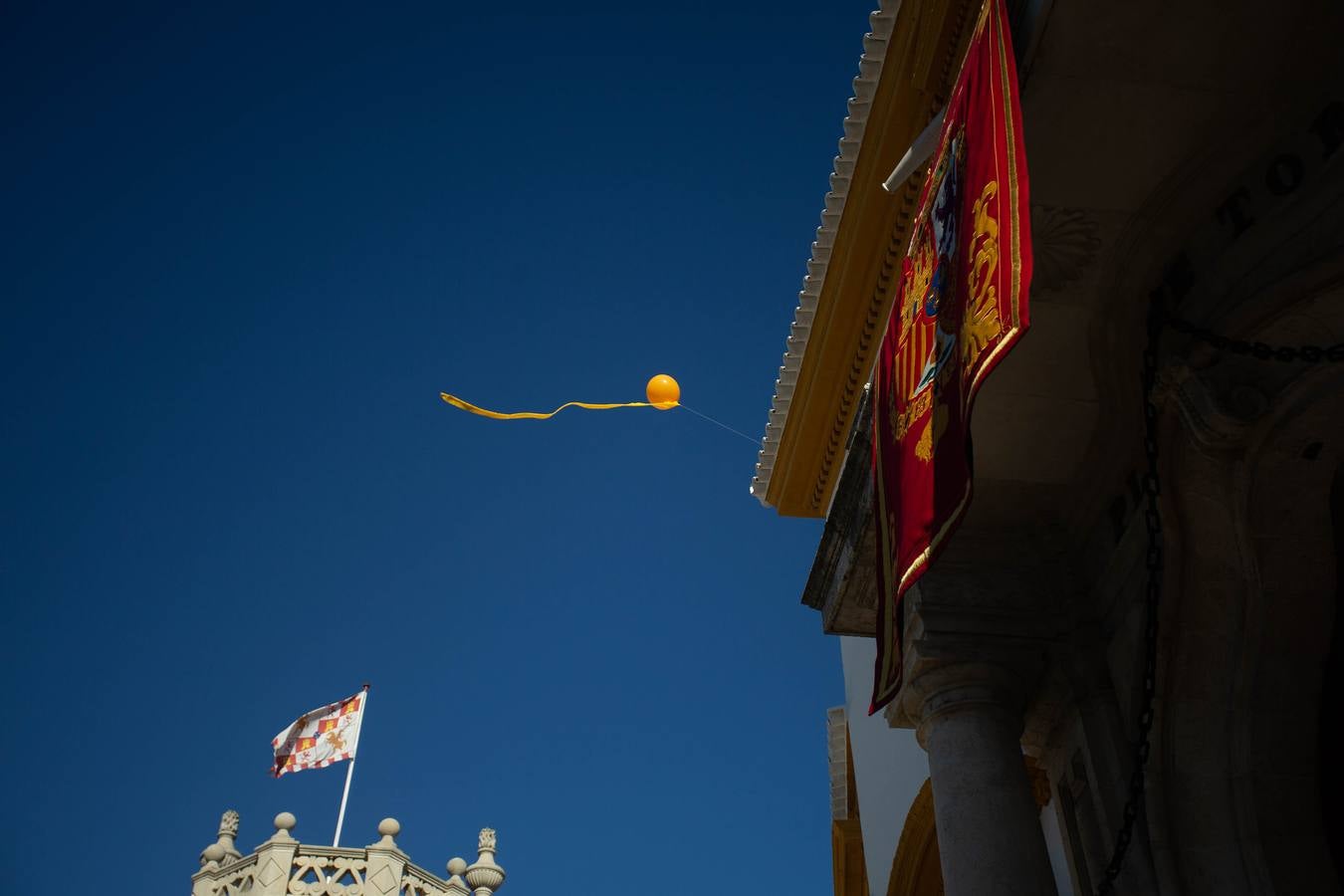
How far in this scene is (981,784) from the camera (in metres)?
5.72

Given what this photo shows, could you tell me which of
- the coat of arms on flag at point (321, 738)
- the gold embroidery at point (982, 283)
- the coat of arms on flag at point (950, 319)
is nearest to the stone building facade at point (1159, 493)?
the coat of arms on flag at point (950, 319)

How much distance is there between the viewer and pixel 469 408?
436 inches

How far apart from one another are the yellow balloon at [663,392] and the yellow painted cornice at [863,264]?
3.90 feet

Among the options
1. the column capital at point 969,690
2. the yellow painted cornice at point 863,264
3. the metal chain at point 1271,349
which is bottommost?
the column capital at point 969,690

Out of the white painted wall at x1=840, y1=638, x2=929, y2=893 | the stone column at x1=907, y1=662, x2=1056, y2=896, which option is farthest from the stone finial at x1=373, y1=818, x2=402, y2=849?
the stone column at x1=907, y1=662, x2=1056, y2=896

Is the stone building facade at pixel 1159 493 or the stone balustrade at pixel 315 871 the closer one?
the stone building facade at pixel 1159 493

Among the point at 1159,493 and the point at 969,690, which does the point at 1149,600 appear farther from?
the point at 969,690

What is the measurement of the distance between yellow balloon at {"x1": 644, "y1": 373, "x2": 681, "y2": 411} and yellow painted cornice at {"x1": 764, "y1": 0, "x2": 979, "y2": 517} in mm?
1189

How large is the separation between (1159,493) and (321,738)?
84.6ft

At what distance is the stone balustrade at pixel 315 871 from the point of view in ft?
78.7

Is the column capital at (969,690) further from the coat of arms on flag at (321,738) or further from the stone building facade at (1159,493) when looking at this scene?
the coat of arms on flag at (321,738)

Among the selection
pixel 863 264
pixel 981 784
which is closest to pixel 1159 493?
pixel 981 784

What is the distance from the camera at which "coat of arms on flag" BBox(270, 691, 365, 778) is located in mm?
27969

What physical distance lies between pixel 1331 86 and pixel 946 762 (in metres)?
3.47
